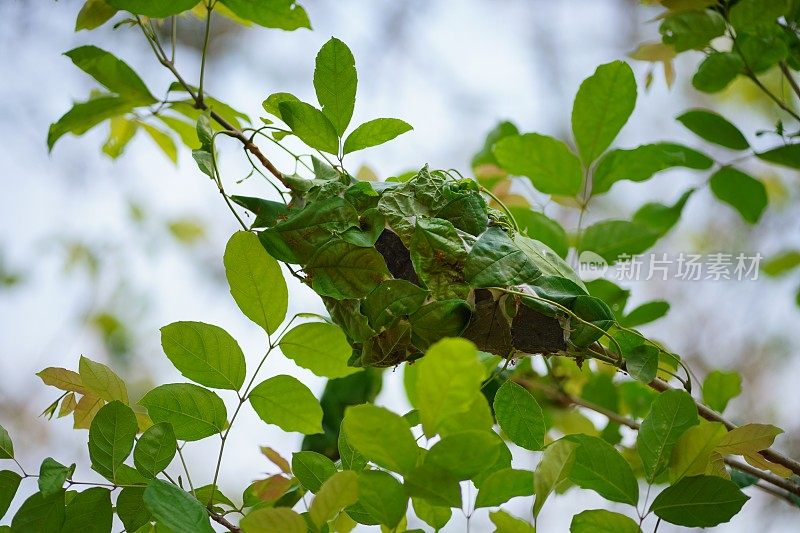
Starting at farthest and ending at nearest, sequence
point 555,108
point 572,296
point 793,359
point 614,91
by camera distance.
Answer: point 555,108
point 793,359
point 614,91
point 572,296

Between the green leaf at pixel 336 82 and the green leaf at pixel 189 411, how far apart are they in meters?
0.16

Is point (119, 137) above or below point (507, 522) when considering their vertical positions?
above

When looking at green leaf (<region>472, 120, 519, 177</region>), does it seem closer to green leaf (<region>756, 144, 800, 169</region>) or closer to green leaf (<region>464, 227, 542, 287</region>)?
green leaf (<region>756, 144, 800, 169</region>)

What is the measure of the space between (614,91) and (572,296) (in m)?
0.21

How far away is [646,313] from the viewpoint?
58cm

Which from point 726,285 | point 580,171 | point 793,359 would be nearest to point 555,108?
point 726,285

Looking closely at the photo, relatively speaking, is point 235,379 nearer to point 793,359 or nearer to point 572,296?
point 572,296

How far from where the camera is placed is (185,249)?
7.48ft

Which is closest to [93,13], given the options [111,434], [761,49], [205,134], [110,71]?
[110,71]

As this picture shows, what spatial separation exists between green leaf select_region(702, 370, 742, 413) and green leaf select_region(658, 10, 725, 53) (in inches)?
10.0

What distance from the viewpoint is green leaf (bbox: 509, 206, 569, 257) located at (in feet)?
1.81

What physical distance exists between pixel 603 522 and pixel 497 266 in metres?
0.13

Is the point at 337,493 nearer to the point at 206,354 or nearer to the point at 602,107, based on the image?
the point at 206,354

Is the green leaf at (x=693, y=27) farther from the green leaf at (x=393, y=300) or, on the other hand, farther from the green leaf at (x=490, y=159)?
the green leaf at (x=393, y=300)
